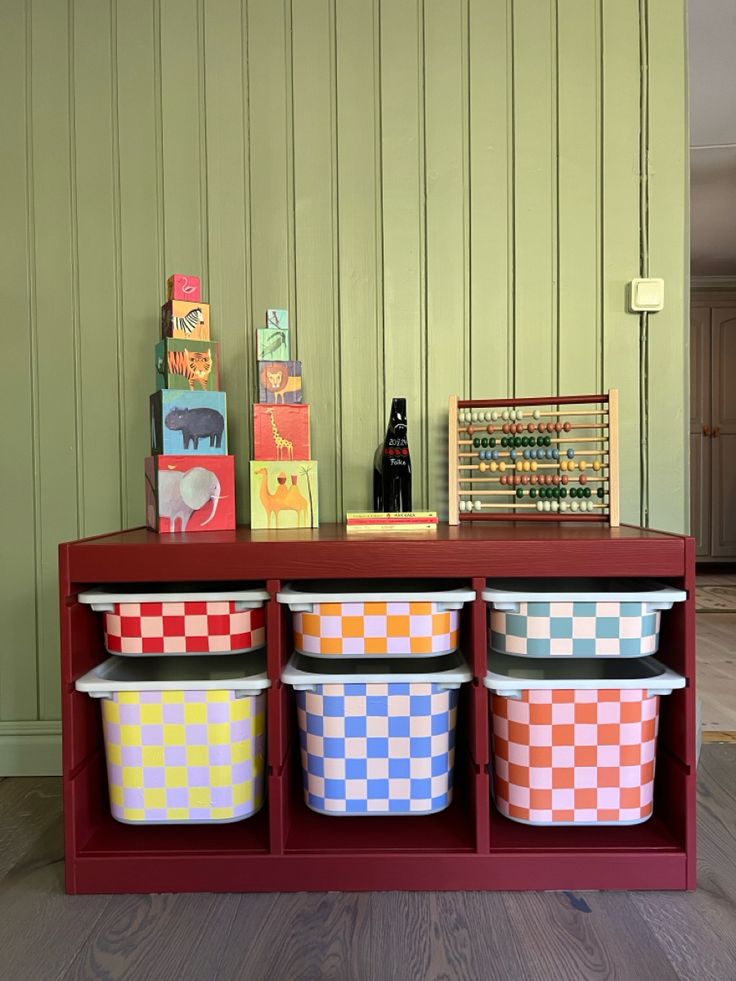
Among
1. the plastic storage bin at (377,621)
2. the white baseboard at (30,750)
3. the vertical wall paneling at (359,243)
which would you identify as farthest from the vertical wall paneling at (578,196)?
the white baseboard at (30,750)

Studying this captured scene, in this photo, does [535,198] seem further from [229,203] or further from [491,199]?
[229,203]

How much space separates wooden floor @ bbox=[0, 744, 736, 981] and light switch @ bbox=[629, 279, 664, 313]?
1415 mm

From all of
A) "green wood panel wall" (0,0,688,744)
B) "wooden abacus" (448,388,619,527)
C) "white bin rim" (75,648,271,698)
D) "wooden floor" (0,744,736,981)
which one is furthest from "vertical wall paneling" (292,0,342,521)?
"wooden floor" (0,744,736,981)

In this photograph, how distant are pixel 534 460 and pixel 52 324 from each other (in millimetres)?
1445

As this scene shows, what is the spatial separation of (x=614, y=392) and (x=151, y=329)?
4.28ft

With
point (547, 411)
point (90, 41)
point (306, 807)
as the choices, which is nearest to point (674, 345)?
point (547, 411)

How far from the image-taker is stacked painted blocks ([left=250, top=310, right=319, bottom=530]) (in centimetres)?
169

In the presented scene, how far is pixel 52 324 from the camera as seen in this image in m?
1.97

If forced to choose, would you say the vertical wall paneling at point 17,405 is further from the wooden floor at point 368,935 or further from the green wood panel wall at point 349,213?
the wooden floor at point 368,935

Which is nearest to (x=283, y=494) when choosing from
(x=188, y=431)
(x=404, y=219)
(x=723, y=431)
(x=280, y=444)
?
(x=280, y=444)

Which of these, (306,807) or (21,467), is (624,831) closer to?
(306,807)

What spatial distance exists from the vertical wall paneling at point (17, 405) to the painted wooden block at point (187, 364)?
0.55 m

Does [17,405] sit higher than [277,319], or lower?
lower

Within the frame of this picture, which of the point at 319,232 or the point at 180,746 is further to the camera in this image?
the point at 319,232
